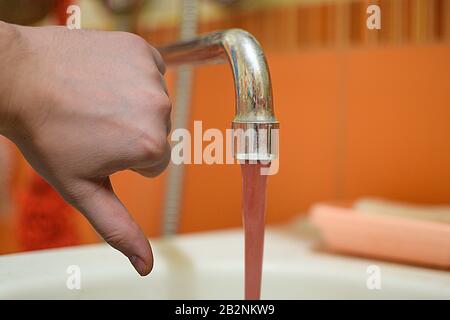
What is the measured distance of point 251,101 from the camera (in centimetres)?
36

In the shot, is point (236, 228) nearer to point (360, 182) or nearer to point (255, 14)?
point (360, 182)

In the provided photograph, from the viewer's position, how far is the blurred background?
67cm

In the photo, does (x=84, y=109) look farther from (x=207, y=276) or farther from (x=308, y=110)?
(x=308, y=110)

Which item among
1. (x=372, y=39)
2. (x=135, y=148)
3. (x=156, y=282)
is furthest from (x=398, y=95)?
(x=135, y=148)

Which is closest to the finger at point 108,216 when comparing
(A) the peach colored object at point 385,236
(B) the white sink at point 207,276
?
(B) the white sink at point 207,276

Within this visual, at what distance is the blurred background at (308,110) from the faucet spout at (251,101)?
26 centimetres

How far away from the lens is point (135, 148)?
0.34 meters

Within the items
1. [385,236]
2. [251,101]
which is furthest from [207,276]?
[251,101]

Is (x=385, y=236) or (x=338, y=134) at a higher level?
(x=338, y=134)

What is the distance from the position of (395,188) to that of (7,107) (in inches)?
19.3

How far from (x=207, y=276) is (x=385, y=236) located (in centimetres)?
17

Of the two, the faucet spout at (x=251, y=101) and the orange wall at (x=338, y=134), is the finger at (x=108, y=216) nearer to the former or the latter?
the faucet spout at (x=251, y=101)

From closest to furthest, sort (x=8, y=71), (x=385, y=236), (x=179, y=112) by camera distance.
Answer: (x=8, y=71) < (x=385, y=236) < (x=179, y=112)

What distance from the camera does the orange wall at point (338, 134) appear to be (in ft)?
2.19
